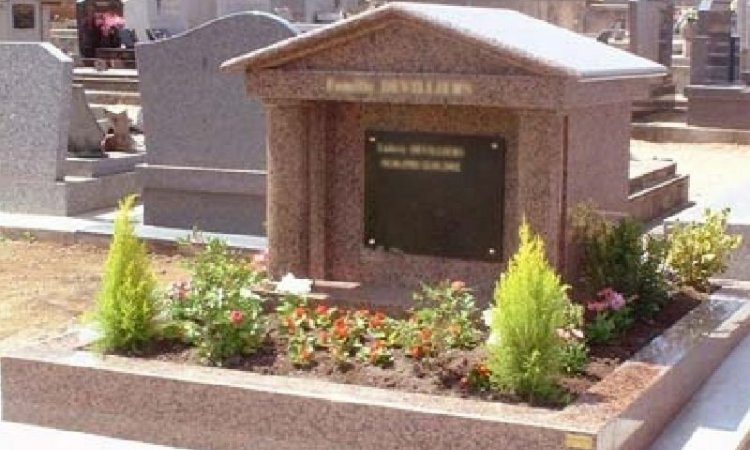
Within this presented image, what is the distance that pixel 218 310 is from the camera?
19.4 ft

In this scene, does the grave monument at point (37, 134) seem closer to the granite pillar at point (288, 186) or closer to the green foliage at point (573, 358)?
the granite pillar at point (288, 186)

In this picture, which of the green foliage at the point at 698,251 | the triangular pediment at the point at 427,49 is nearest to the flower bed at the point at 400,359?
the green foliage at the point at 698,251

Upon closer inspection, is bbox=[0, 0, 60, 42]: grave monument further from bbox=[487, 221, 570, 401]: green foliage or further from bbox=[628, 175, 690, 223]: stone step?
bbox=[487, 221, 570, 401]: green foliage

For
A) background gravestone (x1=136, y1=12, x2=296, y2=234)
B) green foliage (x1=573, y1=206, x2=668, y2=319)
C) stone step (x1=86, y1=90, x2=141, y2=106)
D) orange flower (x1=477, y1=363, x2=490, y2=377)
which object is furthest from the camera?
stone step (x1=86, y1=90, x2=141, y2=106)

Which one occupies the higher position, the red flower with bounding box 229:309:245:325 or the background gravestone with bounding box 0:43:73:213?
the background gravestone with bounding box 0:43:73:213

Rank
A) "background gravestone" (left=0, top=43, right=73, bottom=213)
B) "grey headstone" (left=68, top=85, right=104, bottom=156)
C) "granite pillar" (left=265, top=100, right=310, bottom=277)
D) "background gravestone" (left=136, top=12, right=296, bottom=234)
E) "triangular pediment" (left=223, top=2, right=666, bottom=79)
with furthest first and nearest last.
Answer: "grey headstone" (left=68, top=85, right=104, bottom=156)
"background gravestone" (left=0, top=43, right=73, bottom=213)
"background gravestone" (left=136, top=12, right=296, bottom=234)
"granite pillar" (left=265, top=100, right=310, bottom=277)
"triangular pediment" (left=223, top=2, right=666, bottom=79)

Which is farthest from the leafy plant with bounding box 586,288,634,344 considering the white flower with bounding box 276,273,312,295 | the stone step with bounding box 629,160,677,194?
the stone step with bounding box 629,160,677,194

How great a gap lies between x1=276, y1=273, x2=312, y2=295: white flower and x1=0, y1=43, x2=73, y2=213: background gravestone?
5.12 m

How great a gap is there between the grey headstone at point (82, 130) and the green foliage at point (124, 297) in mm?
6765

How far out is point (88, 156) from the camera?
41.3 ft

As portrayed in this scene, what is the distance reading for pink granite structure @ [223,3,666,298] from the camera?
6.43 metres

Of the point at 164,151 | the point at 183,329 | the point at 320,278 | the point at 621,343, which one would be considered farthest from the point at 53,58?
the point at 621,343

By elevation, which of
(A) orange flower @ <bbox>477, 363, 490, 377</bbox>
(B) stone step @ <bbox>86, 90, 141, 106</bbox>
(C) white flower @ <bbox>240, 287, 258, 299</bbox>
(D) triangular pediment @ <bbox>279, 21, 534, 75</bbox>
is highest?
(D) triangular pediment @ <bbox>279, 21, 534, 75</bbox>

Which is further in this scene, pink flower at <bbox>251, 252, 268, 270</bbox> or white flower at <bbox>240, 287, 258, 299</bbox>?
pink flower at <bbox>251, 252, 268, 270</bbox>
